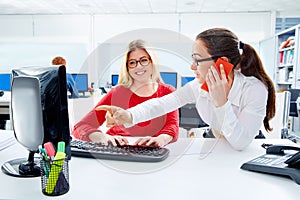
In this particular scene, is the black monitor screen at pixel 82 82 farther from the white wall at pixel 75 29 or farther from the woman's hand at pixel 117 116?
the woman's hand at pixel 117 116

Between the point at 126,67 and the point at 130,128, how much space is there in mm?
299

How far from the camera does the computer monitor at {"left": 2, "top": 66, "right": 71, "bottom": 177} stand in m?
0.78

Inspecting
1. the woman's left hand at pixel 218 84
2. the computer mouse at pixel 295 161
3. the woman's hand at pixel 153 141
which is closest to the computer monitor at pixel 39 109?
the woman's hand at pixel 153 141

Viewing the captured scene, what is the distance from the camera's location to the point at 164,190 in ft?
2.25

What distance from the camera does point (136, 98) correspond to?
1.51 m

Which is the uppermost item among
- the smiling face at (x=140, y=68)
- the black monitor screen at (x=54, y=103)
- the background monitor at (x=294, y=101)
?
the smiling face at (x=140, y=68)

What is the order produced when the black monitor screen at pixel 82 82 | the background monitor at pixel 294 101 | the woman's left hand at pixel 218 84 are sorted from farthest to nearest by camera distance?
1. the black monitor screen at pixel 82 82
2. the background monitor at pixel 294 101
3. the woman's left hand at pixel 218 84

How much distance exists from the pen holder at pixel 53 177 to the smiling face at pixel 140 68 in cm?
77

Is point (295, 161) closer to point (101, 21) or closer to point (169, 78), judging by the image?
point (169, 78)

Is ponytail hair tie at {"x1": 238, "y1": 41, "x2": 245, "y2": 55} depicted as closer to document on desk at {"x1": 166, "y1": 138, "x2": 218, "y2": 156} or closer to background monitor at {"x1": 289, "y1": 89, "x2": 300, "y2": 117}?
document on desk at {"x1": 166, "y1": 138, "x2": 218, "y2": 156}

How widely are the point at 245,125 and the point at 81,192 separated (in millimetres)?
631

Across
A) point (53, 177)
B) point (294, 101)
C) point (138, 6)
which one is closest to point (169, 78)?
point (53, 177)

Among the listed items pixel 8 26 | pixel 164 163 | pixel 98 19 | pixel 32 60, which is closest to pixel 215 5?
pixel 98 19

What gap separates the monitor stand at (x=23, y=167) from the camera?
0.78m
